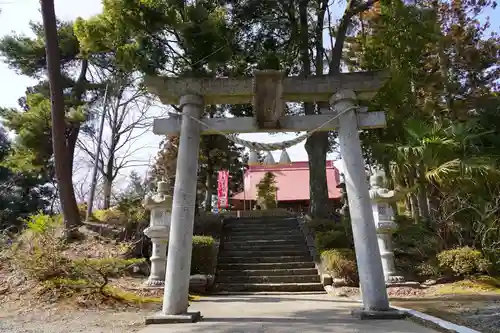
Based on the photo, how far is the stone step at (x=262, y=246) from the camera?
488 inches

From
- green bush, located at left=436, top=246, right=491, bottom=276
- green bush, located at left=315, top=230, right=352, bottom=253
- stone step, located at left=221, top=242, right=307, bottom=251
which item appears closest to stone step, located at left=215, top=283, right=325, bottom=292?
green bush, located at left=315, top=230, right=352, bottom=253

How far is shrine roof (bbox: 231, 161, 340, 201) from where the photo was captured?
25.5 m

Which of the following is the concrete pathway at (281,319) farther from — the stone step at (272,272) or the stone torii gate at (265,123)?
the stone step at (272,272)

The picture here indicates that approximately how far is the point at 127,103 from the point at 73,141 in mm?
3100

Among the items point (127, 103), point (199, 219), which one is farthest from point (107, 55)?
point (199, 219)

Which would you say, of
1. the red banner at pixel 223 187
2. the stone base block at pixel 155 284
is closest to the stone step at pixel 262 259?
the stone base block at pixel 155 284

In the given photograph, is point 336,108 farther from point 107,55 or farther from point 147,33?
point 107,55

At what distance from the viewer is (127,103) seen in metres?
18.5

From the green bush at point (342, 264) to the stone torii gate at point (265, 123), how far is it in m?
4.09

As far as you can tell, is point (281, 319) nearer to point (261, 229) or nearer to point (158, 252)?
point (158, 252)

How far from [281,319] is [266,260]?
236 inches

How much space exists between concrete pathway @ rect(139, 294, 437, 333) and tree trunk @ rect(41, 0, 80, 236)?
5991 millimetres

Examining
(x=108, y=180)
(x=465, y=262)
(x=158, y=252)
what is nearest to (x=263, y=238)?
(x=158, y=252)

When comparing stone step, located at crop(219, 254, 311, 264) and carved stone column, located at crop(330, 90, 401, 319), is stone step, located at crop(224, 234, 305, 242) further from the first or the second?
carved stone column, located at crop(330, 90, 401, 319)
